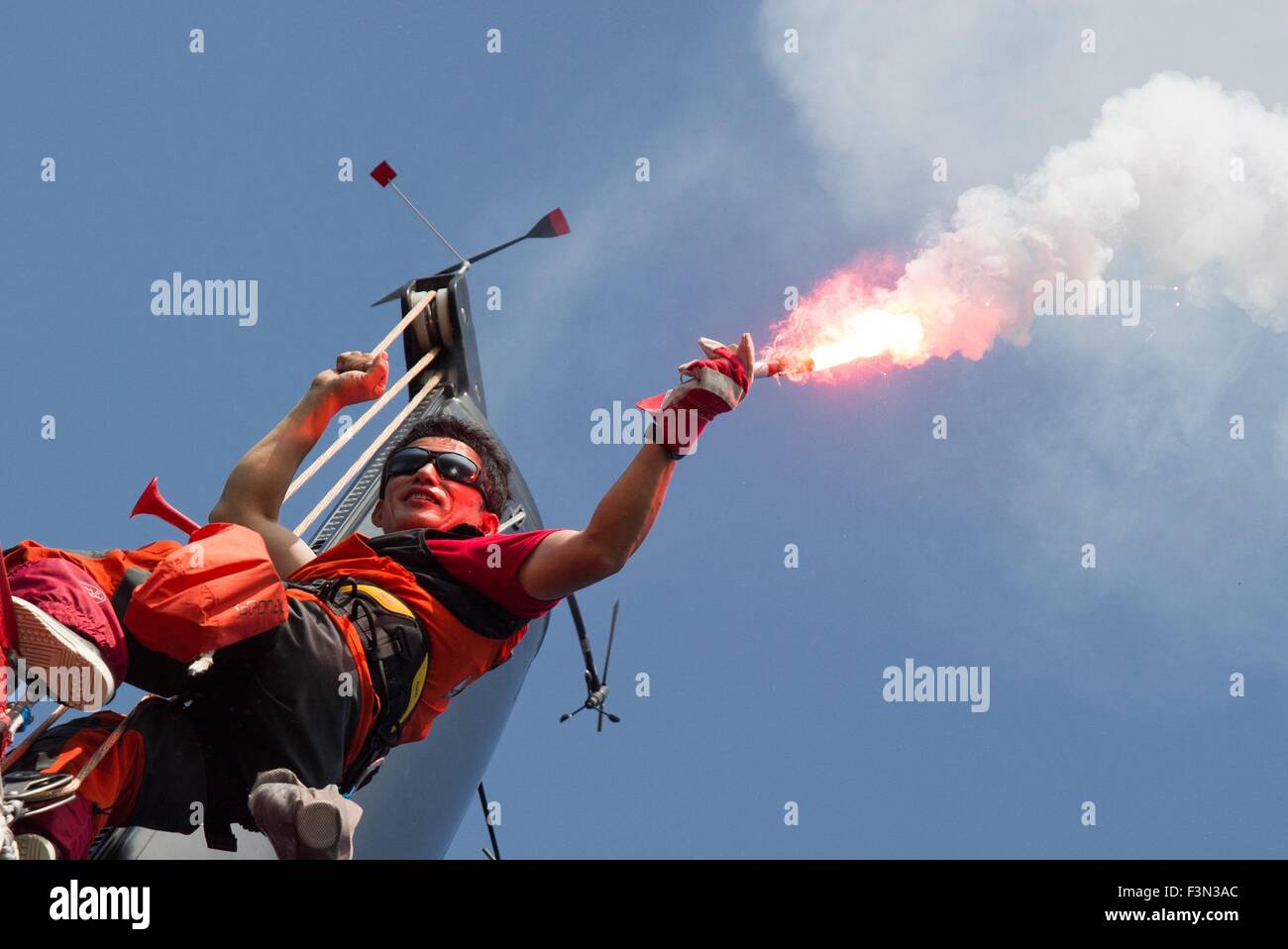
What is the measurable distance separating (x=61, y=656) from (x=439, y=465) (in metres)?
2.78

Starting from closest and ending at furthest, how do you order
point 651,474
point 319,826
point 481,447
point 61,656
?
point 61,656 < point 319,826 < point 651,474 < point 481,447

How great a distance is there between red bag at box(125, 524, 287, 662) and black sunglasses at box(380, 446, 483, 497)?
77.9 inches

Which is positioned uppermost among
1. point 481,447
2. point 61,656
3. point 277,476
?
point 481,447

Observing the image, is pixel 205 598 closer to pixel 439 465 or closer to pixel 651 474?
pixel 651 474

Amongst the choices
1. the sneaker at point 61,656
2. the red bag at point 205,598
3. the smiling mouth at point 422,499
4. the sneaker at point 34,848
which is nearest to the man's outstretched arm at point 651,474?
the red bag at point 205,598

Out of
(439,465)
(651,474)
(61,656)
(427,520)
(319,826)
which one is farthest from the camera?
(439,465)

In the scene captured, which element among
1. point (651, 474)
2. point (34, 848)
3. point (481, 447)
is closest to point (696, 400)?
point (651, 474)

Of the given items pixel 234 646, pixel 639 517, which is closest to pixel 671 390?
pixel 639 517

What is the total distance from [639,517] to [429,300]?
350 inches

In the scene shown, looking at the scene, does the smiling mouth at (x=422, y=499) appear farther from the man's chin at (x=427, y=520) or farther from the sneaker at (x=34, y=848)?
the sneaker at (x=34, y=848)

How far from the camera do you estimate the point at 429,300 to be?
13.9 m

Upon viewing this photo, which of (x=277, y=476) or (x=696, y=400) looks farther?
(x=277, y=476)

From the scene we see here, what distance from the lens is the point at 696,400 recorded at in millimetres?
5527
